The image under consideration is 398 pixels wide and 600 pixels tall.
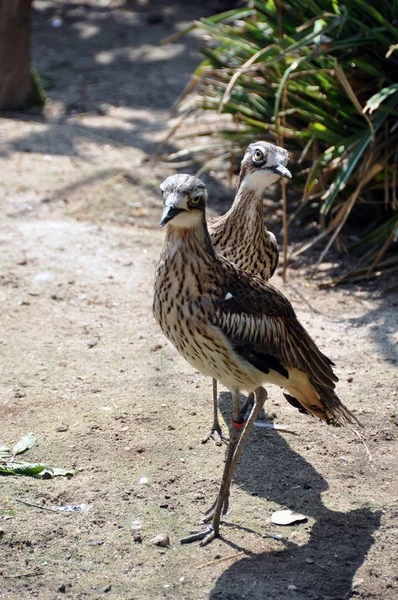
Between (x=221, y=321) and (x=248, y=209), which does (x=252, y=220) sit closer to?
(x=248, y=209)

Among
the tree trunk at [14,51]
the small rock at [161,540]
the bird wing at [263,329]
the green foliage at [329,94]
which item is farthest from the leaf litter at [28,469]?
the tree trunk at [14,51]

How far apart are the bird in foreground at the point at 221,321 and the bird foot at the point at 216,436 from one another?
0.52 meters

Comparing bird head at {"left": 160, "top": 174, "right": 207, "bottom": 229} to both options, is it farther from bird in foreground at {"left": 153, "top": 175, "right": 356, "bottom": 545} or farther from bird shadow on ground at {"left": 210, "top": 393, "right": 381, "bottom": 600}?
bird shadow on ground at {"left": 210, "top": 393, "right": 381, "bottom": 600}

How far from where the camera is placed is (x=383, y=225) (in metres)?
5.95

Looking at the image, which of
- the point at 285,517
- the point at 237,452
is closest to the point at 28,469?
the point at 237,452

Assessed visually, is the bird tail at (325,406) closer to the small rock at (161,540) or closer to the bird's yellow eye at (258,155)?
the small rock at (161,540)

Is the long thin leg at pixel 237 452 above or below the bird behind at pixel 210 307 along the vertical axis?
below

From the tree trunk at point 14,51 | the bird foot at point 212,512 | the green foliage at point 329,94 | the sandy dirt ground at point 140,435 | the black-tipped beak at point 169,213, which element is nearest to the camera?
the black-tipped beak at point 169,213

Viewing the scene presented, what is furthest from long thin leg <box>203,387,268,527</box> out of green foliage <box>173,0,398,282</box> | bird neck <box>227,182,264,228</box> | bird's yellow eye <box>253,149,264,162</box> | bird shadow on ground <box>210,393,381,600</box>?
green foliage <box>173,0,398,282</box>

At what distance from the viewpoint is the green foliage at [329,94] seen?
566 cm

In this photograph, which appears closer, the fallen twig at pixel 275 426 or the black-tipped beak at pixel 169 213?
the black-tipped beak at pixel 169 213

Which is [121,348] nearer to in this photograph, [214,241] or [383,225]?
[214,241]

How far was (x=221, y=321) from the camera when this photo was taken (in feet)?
10.9

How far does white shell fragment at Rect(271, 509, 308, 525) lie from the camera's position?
3596 mm
